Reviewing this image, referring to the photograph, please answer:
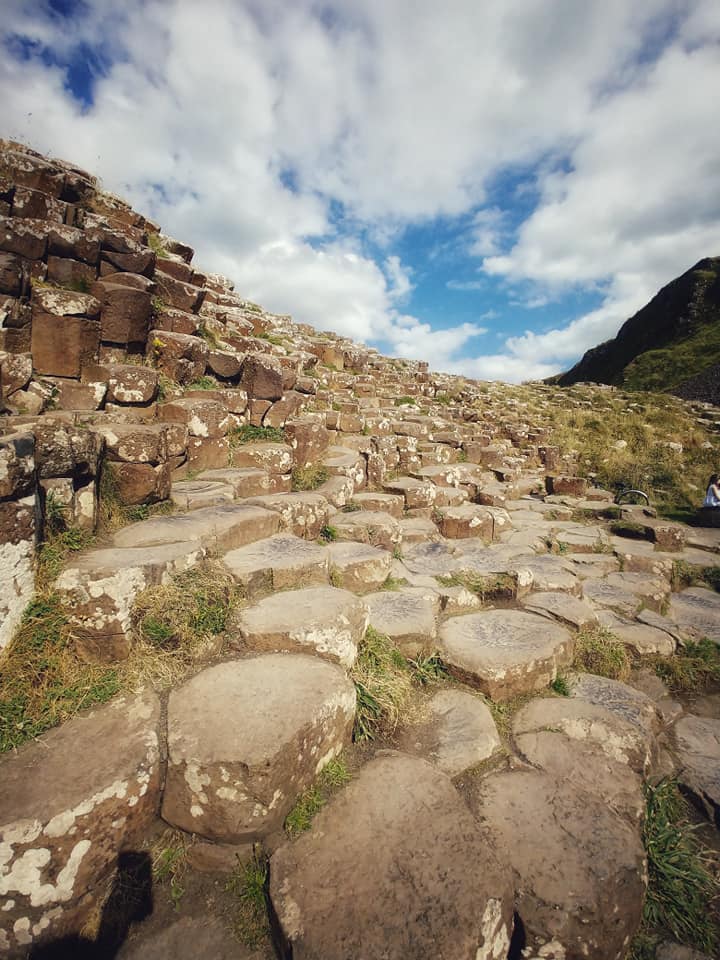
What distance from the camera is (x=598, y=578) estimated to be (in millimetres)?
4406

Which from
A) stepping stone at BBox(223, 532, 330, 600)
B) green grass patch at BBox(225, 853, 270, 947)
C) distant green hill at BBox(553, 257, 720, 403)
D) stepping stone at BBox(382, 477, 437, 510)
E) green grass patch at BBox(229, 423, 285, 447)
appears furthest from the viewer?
distant green hill at BBox(553, 257, 720, 403)

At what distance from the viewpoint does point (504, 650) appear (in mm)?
2686

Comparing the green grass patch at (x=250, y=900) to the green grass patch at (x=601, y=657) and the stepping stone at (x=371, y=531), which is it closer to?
the green grass patch at (x=601, y=657)

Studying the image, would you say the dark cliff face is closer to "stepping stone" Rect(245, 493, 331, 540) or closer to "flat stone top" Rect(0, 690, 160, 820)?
"stepping stone" Rect(245, 493, 331, 540)

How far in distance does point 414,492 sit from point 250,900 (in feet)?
14.7

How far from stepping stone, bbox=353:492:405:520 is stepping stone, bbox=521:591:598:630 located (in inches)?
79.4

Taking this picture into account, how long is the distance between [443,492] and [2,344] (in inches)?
210

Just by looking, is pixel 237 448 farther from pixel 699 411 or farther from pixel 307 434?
pixel 699 411

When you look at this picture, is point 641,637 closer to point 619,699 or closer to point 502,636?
point 619,699

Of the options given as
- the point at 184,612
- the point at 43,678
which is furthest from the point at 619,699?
the point at 43,678

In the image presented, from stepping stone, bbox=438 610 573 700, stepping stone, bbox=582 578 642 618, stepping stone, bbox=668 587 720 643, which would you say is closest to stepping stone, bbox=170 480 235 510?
stepping stone, bbox=438 610 573 700

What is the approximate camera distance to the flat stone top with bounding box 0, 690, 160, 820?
1397 mm

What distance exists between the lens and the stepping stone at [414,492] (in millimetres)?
5547

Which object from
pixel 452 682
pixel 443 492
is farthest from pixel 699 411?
pixel 452 682
